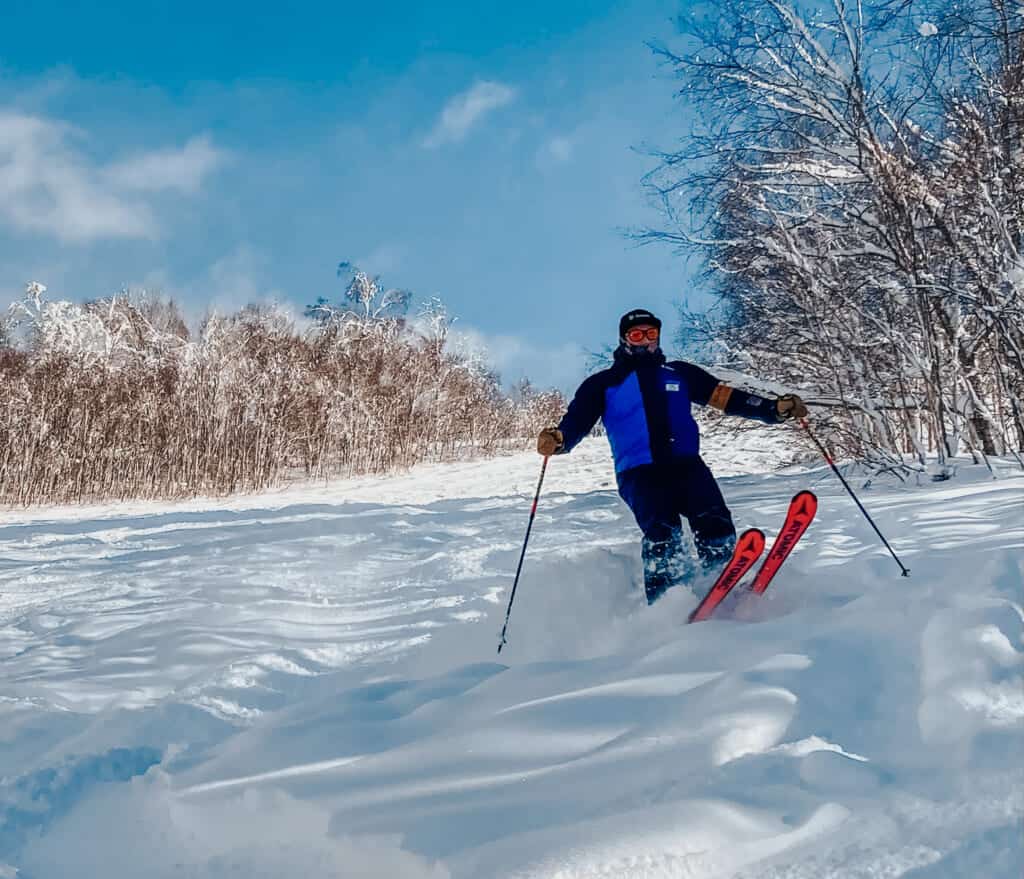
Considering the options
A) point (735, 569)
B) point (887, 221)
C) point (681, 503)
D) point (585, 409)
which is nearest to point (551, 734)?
point (735, 569)

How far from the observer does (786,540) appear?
3.24 metres

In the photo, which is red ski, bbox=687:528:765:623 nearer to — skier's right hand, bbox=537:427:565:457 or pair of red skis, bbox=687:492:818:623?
pair of red skis, bbox=687:492:818:623

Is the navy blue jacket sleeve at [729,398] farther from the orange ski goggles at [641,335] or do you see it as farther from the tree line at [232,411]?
the tree line at [232,411]

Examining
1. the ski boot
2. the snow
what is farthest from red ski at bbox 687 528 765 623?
the ski boot

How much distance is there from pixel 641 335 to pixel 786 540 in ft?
4.06

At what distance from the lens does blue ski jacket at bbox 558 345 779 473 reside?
12.0ft

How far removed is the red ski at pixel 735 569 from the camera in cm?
308

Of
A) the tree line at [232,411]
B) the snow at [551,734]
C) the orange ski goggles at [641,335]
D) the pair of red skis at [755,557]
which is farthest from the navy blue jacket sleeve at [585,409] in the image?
the tree line at [232,411]

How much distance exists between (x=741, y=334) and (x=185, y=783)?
9439 millimetres

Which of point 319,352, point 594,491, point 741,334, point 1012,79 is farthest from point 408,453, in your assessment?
point 1012,79

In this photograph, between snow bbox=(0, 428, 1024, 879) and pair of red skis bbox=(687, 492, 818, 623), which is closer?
snow bbox=(0, 428, 1024, 879)

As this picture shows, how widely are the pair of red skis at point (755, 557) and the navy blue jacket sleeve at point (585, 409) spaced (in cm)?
106

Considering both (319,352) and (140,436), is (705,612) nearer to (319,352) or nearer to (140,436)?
(140,436)

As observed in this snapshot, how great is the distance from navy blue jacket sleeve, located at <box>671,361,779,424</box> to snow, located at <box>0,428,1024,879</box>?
90 cm
